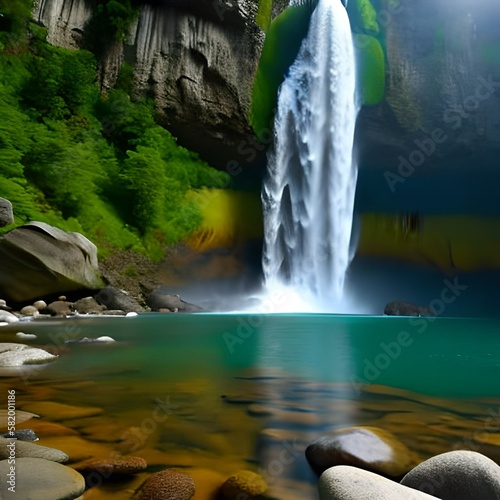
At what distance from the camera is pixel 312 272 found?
65.2 feet

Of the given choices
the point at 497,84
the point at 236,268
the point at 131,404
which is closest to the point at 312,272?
the point at 236,268

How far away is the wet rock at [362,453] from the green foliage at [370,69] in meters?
20.4

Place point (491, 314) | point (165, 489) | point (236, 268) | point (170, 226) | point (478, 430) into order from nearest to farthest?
point (165, 489), point (478, 430), point (170, 226), point (236, 268), point (491, 314)

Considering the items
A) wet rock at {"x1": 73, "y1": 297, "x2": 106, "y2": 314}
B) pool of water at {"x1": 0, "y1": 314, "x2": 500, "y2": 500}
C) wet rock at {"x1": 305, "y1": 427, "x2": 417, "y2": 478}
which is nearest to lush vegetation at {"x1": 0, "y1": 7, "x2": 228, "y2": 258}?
wet rock at {"x1": 73, "y1": 297, "x2": 106, "y2": 314}

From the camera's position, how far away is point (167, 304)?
1573 centimetres

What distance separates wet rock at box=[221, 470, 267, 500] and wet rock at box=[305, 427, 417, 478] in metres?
0.39

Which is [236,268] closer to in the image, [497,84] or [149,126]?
[149,126]

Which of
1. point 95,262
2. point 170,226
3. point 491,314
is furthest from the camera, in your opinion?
point 491,314

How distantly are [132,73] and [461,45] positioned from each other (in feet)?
46.0

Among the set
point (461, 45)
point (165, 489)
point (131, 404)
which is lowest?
point (131, 404)

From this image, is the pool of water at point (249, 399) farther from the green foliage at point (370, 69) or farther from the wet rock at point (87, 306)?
the green foliage at point (370, 69)

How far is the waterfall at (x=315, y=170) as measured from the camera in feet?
65.5

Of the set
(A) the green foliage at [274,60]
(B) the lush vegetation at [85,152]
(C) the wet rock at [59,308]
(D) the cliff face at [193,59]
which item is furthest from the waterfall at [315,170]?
(C) the wet rock at [59,308]

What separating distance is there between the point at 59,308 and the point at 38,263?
1.19 metres
